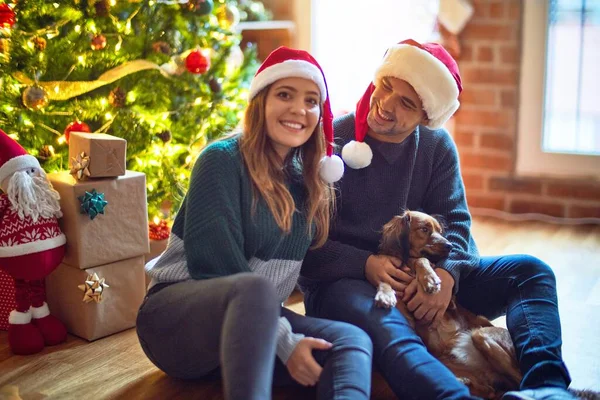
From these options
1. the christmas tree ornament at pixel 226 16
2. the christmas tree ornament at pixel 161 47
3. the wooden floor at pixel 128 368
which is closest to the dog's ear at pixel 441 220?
the wooden floor at pixel 128 368

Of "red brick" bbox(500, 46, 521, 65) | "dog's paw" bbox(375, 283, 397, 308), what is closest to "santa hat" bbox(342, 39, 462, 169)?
"dog's paw" bbox(375, 283, 397, 308)

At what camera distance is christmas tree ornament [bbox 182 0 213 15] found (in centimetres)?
281

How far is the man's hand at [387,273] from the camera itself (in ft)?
6.54

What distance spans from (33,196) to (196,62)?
0.94 m

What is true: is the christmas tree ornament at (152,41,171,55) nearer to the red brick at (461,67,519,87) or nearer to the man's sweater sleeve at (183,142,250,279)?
the man's sweater sleeve at (183,142,250,279)

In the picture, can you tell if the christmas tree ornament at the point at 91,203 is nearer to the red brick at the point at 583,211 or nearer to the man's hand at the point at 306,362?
the man's hand at the point at 306,362

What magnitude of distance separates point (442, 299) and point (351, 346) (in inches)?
14.4

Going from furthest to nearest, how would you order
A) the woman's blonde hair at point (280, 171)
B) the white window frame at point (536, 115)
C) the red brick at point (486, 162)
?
1. the red brick at point (486, 162)
2. the white window frame at point (536, 115)
3. the woman's blonde hair at point (280, 171)

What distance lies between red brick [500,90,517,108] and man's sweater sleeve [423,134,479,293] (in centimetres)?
165

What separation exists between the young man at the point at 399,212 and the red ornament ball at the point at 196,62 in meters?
0.83

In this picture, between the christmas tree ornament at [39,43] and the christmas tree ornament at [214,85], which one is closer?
the christmas tree ornament at [39,43]

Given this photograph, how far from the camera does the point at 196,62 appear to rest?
280cm

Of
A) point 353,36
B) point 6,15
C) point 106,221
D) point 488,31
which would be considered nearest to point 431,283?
point 106,221

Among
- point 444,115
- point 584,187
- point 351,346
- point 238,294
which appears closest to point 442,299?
point 351,346
